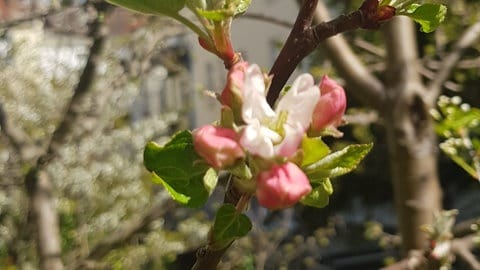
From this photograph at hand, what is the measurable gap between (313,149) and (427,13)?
0.48 ft

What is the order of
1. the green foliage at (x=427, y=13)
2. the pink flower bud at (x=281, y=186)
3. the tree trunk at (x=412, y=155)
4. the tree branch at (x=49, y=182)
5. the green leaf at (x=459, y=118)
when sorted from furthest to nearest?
the tree branch at (x=49, y=182)
the tree trunk at (x=412, y=155)
the green leaf at (x=459, y=118)
the green foliage at (x=427, y=13)
the pink flower bud at (x=281, y=186)

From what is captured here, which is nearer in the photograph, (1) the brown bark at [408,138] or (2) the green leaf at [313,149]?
(2) the green leaf at [313,149]

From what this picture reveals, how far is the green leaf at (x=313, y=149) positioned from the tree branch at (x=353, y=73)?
179 cm

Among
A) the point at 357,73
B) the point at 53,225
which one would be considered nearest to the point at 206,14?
the point at 357,73

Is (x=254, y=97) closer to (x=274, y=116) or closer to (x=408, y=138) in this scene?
(x=274, y=116)

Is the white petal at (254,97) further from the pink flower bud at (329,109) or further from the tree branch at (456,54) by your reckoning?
the tree branch at (456,54)

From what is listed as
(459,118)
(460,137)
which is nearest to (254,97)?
(459,118)

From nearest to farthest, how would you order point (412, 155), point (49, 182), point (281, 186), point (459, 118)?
point (281, 186) < point (459, 118) < point (412, 155) < point (49, 182)

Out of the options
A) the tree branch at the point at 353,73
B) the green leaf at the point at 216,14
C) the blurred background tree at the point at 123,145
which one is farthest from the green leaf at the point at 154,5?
the tree branch at the point at 353,73

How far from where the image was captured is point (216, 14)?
0.46m

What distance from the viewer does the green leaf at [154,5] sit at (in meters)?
0.49

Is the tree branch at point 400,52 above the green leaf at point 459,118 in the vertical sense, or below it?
below

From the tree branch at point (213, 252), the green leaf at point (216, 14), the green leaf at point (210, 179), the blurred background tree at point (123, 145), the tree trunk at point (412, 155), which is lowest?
the blurred background tree at point (123, 145)

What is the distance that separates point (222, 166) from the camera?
1.42 feet
